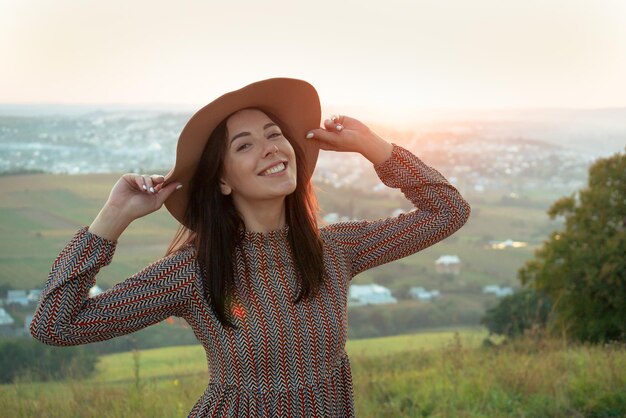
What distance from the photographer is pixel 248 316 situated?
2.04 m

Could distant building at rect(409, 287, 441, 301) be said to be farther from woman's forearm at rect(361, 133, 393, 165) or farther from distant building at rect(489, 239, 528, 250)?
woman's forearm at rect(361, 133, 393, 165)

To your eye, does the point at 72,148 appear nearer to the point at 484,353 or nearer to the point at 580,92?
the point at 484,353

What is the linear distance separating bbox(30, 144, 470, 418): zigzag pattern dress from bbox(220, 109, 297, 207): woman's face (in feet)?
0.42

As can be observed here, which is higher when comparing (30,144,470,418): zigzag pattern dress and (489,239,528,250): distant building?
(30,144,470,418): zigzag pattern dress

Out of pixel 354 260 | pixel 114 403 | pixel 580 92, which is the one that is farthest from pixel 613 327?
pixel 580 92

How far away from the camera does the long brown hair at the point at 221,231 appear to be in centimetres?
202

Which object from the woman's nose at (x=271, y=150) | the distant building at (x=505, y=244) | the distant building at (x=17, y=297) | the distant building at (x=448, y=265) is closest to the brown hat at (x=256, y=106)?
the woman's nose at (x=271, y=150)

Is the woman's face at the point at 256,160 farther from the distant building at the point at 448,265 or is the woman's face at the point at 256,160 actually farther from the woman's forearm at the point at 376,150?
the distant building at the point at 448,265

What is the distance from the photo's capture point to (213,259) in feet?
6.67

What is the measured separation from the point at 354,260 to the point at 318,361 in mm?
329

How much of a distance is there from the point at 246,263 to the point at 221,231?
0.11 meters

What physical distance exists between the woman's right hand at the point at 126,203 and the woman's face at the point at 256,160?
193 millimetres

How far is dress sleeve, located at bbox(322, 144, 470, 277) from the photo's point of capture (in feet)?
7.50

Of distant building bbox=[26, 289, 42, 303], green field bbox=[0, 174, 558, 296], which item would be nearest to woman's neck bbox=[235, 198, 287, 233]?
green field bbox=[0, 174, 558, 296]
